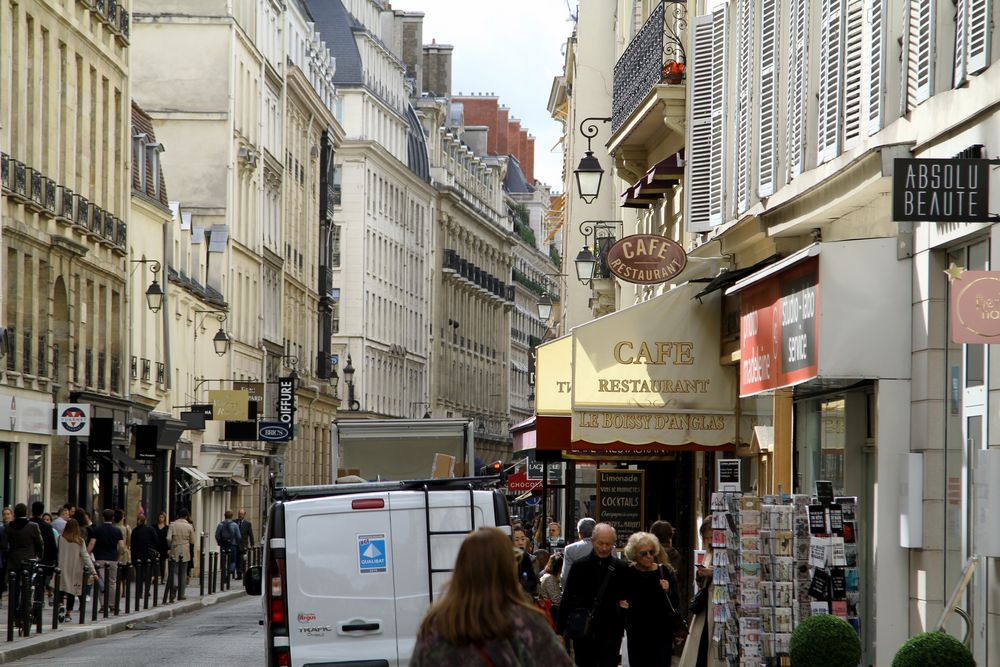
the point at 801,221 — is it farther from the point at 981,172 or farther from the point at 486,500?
the point at 981,172

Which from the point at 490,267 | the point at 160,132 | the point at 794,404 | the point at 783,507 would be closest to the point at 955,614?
the point at 783,507

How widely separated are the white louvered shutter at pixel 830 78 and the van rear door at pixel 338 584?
15.1 ft

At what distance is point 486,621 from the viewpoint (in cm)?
696

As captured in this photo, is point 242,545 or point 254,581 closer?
point 254,581

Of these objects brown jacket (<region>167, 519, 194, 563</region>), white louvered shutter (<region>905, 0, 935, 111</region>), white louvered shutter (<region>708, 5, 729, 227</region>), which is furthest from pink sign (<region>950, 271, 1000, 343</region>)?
brown jacket (<region>167, 519, 194, 563</region>)

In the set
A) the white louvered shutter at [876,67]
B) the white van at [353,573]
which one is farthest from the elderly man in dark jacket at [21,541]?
the white louvered shutter at [876,67]

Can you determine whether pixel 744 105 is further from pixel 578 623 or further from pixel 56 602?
pixel 56 602

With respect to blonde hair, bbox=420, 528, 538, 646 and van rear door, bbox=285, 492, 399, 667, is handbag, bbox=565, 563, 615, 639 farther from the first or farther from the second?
blonde hair, bbox=420, 528, 538, 646

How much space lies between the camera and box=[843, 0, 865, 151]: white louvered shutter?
47.7ft

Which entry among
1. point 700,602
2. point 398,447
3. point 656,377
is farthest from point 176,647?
point 700,602

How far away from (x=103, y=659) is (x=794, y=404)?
860 centimetres

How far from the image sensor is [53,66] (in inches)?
1603

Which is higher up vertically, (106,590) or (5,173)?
(5,173)

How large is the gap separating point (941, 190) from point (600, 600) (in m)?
4.08
